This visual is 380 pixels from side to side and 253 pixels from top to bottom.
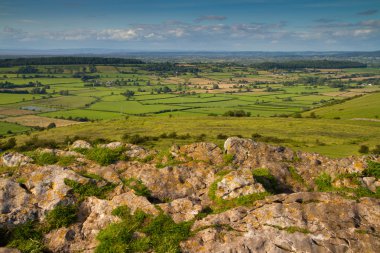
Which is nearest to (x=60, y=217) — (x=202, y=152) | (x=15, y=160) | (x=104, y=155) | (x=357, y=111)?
(x=104, y=155)

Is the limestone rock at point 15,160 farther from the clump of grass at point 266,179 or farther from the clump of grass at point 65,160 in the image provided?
the clump of grass at point 266,179

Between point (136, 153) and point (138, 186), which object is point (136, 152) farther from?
point (138, 186)

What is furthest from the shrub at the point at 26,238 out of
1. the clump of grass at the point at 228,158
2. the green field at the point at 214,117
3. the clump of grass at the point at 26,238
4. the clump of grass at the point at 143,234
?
the green field at the point at 214,117

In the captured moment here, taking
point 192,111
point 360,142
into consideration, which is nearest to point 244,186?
point 360,142

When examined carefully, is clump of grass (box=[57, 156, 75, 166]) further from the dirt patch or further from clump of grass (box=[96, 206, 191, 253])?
the dirt patch

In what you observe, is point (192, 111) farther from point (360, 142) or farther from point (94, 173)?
point (94, 173)
